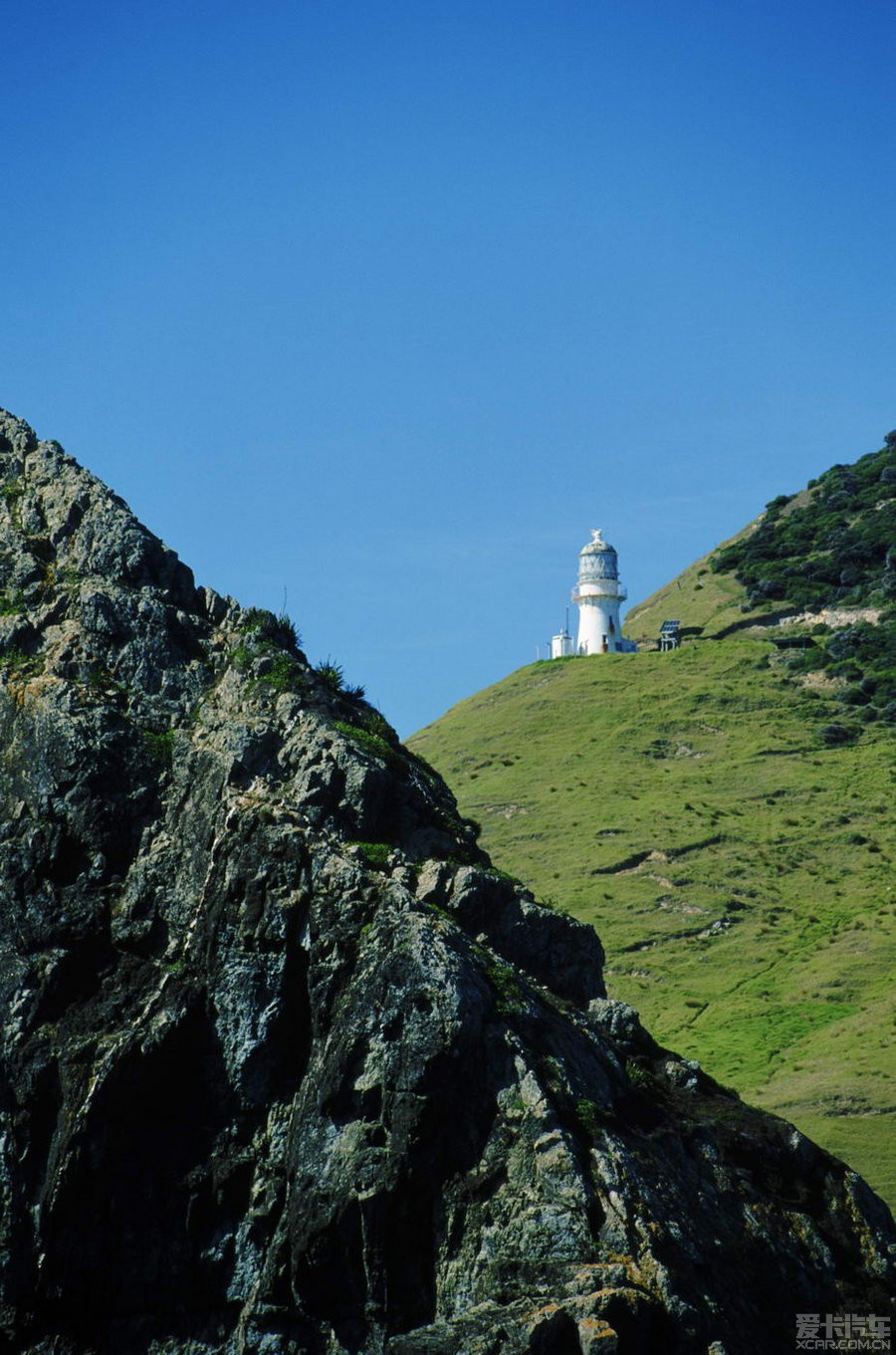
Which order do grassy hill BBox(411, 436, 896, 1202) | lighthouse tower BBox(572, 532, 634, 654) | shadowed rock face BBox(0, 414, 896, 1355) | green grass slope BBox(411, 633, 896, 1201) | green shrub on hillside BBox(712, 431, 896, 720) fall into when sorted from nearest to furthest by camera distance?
1. shadowed rock face BBox(0, 414, 896, 1355)
2. green grass slope BBox(411, 633, 896, 1201)
3. grassy hill BBox(411, 436, 896, 1202)
4. green shrub on hillside BBox(712, 431, 896, 720)
5. lighthouse tower BBox(572, 532, 634, 654)

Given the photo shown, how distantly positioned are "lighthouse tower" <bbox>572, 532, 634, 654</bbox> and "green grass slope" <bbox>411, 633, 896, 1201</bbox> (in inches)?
220

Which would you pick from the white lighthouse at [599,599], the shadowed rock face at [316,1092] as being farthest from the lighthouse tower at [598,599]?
the shadowed rock face at [316,1092]

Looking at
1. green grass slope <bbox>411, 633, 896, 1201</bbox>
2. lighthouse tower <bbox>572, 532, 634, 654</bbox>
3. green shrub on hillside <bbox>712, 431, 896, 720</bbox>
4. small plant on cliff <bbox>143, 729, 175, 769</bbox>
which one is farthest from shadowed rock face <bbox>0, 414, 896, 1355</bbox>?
lighthouse tower <bbox>572, 532, 634, 654</bbox>

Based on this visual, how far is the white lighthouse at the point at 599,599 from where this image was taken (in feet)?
506

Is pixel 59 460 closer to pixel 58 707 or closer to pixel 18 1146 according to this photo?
pixel 58 707

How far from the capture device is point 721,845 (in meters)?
105

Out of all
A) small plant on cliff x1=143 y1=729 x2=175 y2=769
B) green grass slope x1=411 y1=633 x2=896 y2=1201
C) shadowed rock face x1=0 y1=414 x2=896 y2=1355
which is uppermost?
green grass slope x1=411 y1=633 x2=896 y2=1201

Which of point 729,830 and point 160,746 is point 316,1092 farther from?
point 729,830

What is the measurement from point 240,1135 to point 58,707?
10.3 meters

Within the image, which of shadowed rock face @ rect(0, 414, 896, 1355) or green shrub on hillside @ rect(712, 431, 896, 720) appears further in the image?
green shrub on hillside @ rect(712, 431, 896, 720)

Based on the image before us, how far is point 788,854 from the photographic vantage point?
103m

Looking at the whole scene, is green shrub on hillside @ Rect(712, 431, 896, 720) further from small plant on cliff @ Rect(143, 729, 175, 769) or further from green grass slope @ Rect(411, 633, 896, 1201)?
small plant on cliff @ Rect(143, 729, 175, 769)

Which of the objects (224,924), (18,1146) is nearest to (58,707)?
(224,924)

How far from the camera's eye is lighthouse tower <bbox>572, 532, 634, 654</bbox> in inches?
6073
